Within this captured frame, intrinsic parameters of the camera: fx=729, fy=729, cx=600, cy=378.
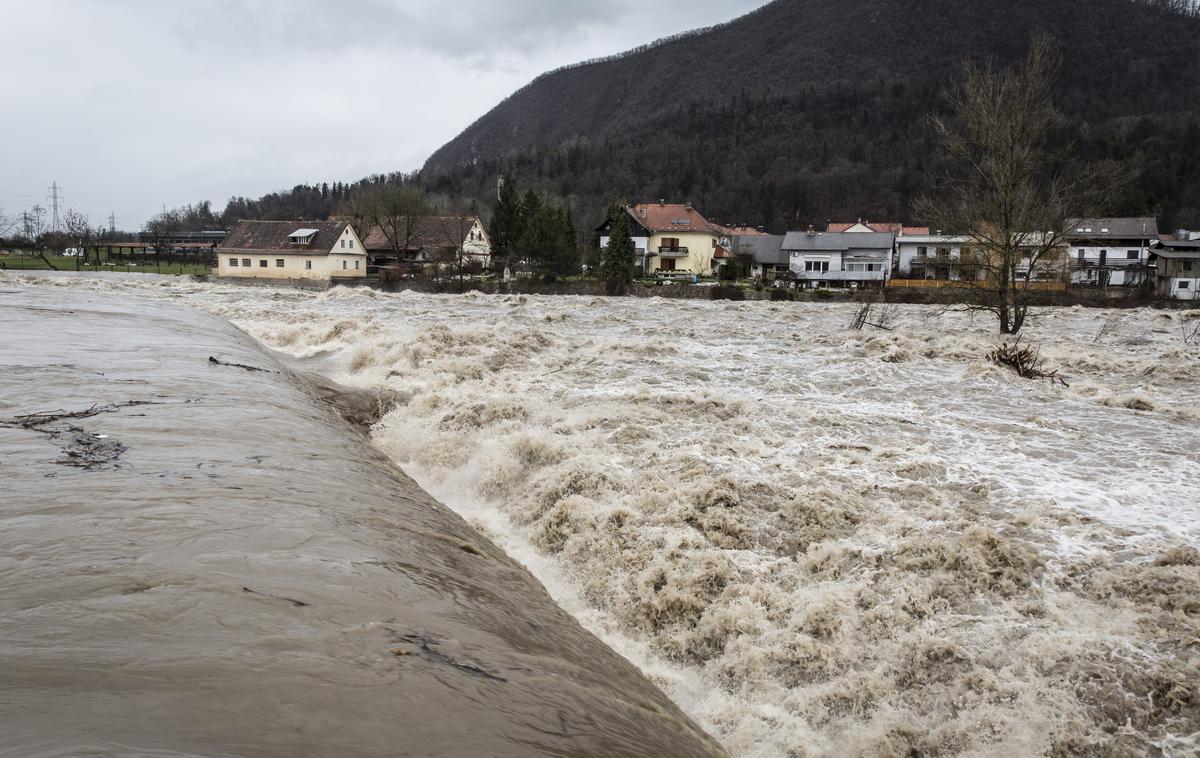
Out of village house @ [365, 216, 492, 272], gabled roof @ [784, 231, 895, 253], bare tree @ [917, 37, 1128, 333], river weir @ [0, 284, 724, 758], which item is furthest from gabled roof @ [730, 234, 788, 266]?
river weir @ [0, 284, 724, 758]

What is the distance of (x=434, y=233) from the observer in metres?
71.8

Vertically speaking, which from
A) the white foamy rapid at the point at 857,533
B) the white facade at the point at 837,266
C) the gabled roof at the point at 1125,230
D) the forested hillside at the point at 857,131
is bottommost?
the white foamy rapid at the point at 857,533

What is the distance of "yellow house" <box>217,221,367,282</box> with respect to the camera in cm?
6169

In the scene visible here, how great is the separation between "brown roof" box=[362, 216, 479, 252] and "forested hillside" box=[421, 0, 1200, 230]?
33668mm

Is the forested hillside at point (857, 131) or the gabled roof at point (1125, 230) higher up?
the forested hillside at point (857, 131)

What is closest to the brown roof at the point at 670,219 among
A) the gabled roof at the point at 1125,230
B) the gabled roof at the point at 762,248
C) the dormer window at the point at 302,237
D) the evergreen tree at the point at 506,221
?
the gabled roof at the point at 762,248

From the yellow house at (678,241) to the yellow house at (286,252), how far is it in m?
29.9

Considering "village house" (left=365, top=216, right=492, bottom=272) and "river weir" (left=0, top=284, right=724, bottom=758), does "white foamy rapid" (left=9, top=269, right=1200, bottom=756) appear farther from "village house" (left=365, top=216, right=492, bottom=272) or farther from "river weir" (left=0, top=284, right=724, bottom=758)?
"village house" (left=365, top=216, right=492, bottom=272)

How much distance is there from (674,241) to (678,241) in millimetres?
478

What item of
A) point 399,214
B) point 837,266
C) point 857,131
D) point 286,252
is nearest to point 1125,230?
point 837,266

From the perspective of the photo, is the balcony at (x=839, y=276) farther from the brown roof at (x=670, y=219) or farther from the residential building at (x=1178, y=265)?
the residential building at (x=1178, y=265)

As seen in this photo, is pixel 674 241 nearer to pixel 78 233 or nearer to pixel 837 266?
pixel 837 266

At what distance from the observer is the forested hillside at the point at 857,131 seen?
351 feet

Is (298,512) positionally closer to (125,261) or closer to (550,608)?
(550,608)
